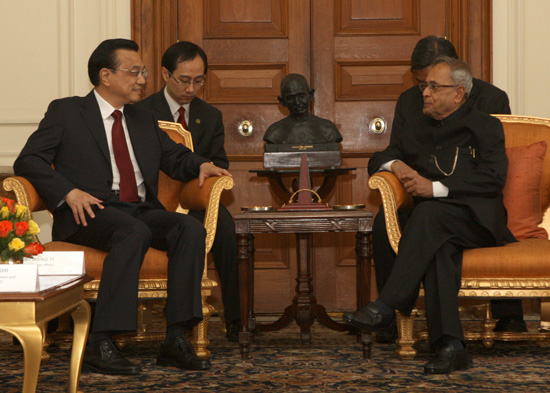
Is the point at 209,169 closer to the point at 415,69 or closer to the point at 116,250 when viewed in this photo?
the point at 116,250

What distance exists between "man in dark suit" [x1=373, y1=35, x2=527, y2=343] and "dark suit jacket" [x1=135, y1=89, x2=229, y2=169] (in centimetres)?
92

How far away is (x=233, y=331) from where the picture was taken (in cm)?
367

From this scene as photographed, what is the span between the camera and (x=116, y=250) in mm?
2996

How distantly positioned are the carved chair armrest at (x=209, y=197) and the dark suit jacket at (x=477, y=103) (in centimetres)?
103

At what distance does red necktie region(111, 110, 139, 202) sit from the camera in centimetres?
337

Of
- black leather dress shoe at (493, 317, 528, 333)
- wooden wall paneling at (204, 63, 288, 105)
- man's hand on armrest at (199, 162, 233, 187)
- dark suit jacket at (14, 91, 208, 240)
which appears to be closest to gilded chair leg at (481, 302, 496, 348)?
black leather dress shoe at (493, 317, 528, 333)

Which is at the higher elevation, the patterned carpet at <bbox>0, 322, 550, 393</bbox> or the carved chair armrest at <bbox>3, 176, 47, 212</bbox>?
the carved chair armrest at <bbox>3, 176, 47, 212</bbox>

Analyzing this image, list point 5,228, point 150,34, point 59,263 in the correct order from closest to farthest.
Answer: point 5,228
point 59,263
point 150,34

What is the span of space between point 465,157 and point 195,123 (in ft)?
4.76

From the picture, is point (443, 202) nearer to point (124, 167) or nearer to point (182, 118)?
point (124, 167)

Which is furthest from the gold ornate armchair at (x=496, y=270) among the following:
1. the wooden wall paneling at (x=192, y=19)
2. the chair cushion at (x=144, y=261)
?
the wooden wall paneling at (x=192, y=19)

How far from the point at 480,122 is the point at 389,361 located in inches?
44.9

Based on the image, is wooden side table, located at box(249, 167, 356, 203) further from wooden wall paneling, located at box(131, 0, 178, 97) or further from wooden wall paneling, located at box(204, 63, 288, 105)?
wooden wall paneling, located at box(131, 0, 178, 97)

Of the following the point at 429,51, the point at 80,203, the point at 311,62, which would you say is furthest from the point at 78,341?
the point at 311,62
